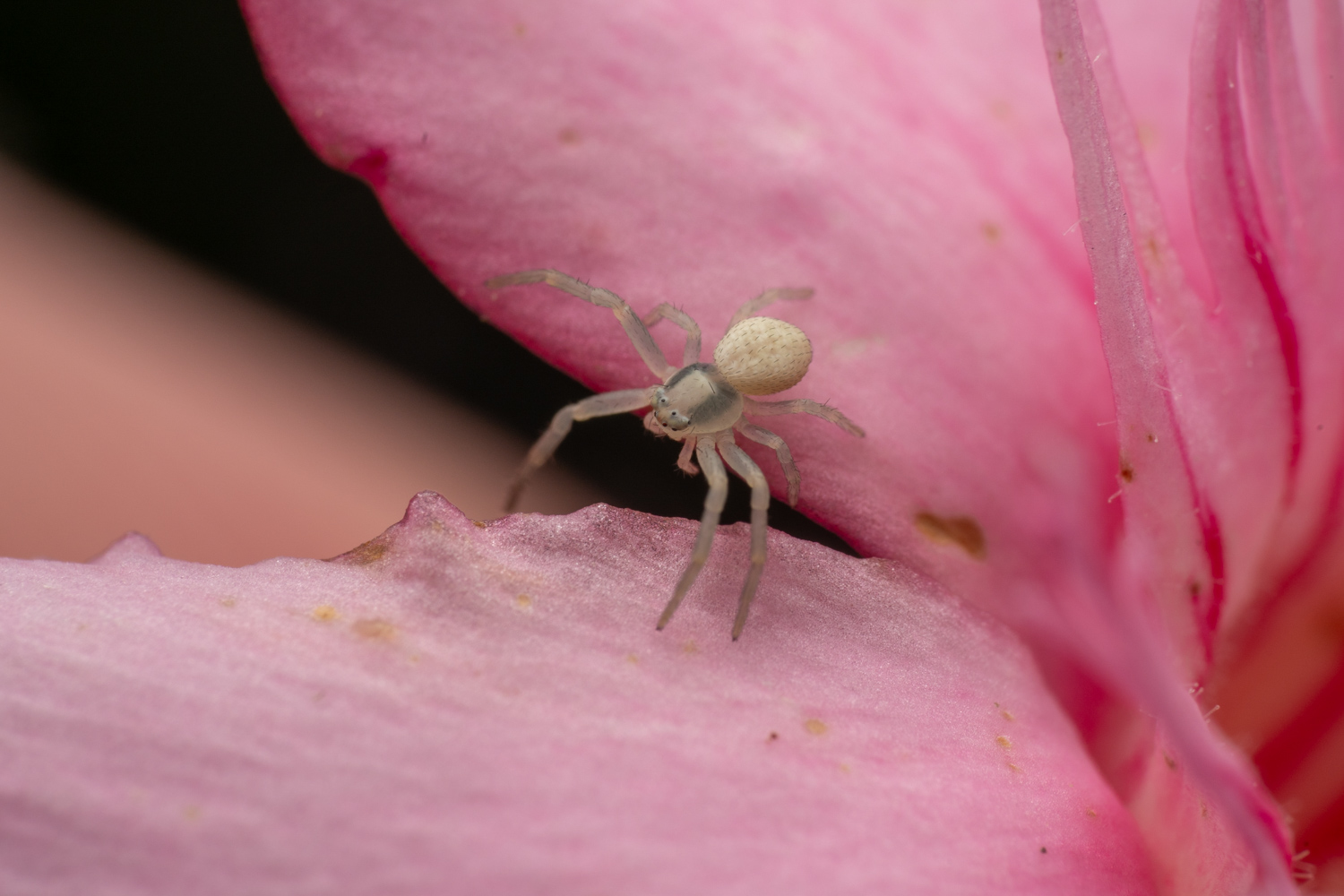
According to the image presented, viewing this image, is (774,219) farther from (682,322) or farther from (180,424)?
(180,424)

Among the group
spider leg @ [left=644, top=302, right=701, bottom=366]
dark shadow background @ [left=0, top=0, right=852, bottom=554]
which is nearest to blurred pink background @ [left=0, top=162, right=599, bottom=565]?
dark shadow background @ [left=0, top=0, right=852, bottom=554]

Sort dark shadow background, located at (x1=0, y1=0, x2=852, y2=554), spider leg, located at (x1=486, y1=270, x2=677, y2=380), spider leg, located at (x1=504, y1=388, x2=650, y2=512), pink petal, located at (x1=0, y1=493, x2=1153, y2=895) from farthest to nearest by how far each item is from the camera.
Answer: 1. dark shadow background, located at (x1=0, y1=0, x2=852, y2=554)
2. spider leg, located at (x1=504, y1=388, x2=650, y2=512)
3. spider leg, located at (x1=486, y1=270, x2=677, y2=380)
4. pink petal, located at (x1=0, y1=493, x2=1153, y2=895)

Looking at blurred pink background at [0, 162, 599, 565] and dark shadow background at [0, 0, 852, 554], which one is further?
dark shadow background at [0, 0, 852, 554]

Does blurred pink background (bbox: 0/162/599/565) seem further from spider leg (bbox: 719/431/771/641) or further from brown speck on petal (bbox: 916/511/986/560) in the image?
brown speck on petal (bbox: 916/511/986/560)

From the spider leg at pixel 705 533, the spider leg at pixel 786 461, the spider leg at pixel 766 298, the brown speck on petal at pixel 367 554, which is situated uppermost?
the spider leg at pixel 766 298

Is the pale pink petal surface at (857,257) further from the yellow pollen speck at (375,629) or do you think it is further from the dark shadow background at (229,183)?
the dark shadow background at (229,183)

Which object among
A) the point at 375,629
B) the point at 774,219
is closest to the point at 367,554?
the point at 375,629

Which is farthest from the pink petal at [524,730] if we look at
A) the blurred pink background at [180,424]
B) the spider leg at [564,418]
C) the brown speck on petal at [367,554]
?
the blurred pink background at [180,424]

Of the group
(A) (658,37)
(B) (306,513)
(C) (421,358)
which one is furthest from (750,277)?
(C) (421,358)
